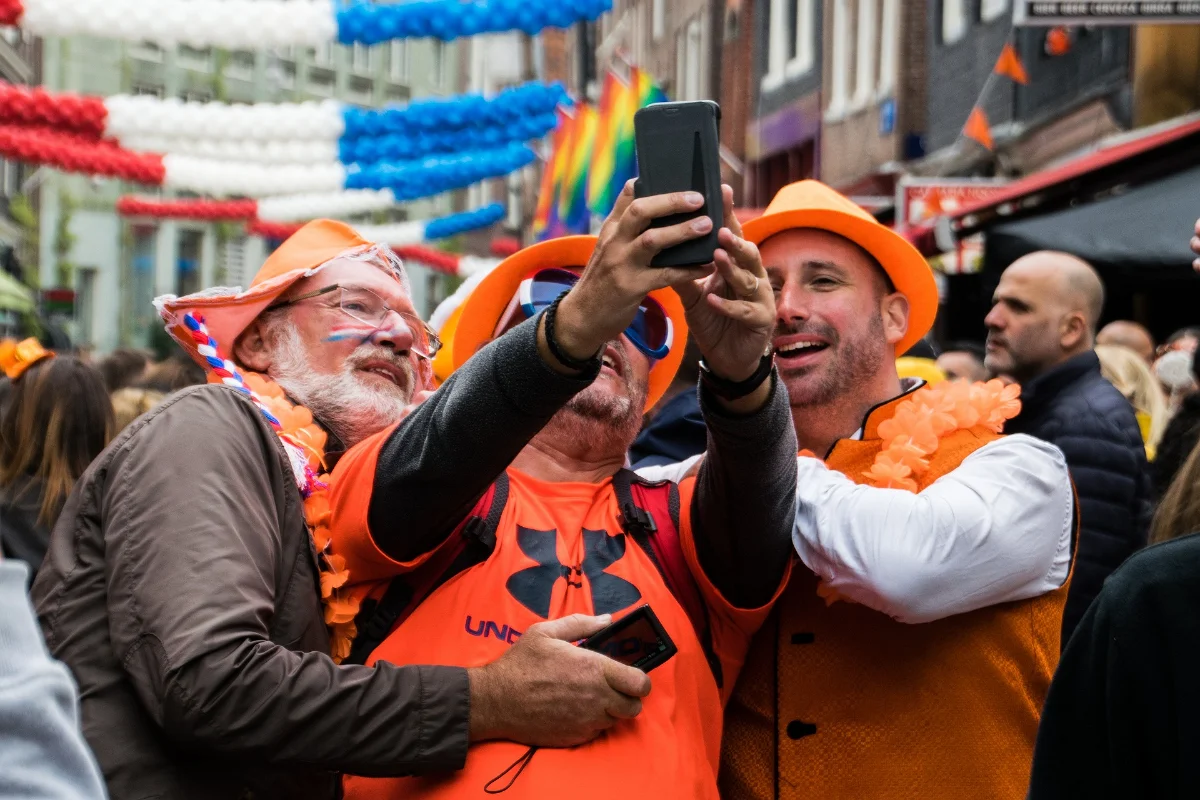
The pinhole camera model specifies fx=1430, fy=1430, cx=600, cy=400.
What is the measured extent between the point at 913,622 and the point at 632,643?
0.66 metres

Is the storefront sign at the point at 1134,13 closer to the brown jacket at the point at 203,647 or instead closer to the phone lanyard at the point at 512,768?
the phone lanyard at the point at 512,768

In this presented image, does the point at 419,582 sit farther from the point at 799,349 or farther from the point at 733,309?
the point at 799,349

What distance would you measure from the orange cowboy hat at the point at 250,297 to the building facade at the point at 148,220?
84.4ft

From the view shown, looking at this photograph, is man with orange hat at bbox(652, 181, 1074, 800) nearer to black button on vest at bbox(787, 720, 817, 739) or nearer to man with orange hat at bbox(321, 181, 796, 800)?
black button on vest at bbox(787, 720, 817, 739)

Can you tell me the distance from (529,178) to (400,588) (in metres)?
49.8

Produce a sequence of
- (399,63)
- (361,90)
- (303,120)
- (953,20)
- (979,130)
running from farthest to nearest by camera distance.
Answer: (399,63)
(361,90)
(953,20)
(979,130)
(303,120)

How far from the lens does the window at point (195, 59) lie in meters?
38.9

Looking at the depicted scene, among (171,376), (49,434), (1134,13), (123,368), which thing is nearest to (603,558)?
Result: (49,434)

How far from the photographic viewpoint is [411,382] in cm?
328

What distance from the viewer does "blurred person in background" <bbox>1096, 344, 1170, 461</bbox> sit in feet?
21.1

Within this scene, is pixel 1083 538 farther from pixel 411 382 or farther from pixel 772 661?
pixel 411 382

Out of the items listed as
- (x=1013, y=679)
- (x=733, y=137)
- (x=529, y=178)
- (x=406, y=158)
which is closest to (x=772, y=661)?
(x=1013, y=679)

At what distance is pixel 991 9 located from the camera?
52.3ft

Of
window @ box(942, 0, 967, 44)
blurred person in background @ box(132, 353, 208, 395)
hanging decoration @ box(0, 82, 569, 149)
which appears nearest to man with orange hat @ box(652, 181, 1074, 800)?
blurred person in background @ box(132, 353, 208, 395)
